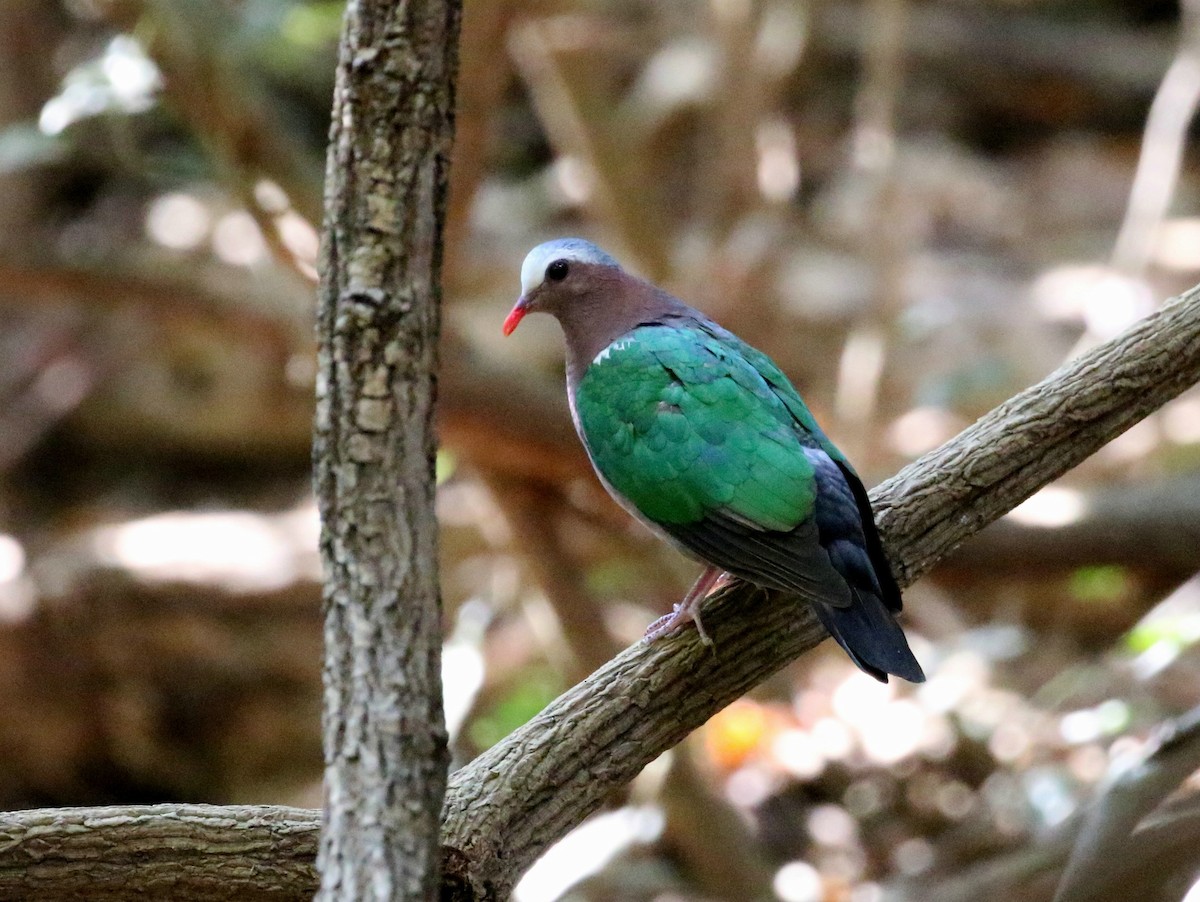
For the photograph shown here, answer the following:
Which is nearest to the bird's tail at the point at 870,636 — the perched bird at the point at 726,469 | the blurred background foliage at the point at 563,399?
the perched bird at the point at 726,469

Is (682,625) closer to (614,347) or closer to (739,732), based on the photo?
→ (614,347)

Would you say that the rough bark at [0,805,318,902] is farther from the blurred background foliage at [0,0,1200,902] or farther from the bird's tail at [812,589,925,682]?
the blurred background foliage at [0,0,1200,902]

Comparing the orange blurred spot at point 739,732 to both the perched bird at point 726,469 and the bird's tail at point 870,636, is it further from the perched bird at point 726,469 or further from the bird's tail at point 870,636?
the bird's tail at point 870,636

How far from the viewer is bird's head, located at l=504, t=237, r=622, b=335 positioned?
3.82 meters

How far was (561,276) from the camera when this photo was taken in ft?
12.6

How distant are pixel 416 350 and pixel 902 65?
813 cm

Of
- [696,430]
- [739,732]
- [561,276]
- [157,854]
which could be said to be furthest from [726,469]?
[739,732]

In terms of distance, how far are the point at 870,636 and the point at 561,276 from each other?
4.87 feet

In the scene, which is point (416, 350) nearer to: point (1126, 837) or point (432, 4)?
point (432, 4)

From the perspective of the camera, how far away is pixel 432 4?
87.0 inches

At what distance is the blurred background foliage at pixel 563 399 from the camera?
499cm

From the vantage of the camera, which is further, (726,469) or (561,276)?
(561,276)

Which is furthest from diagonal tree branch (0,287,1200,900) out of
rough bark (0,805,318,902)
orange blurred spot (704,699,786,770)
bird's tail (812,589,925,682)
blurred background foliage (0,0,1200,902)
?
orange blurred spot (704,699,786,770)

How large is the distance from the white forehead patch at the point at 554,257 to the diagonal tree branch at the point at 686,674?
3.51 feet
